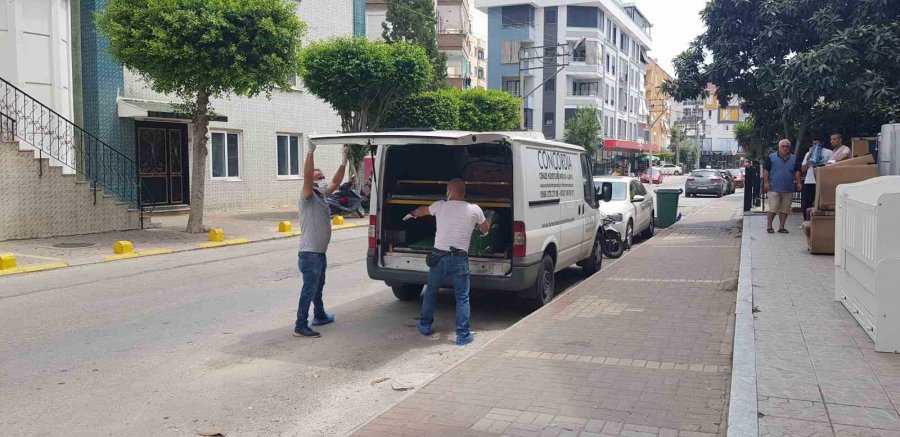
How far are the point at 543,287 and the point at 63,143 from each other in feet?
42.6

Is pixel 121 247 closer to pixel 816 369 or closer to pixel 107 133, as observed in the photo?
pixel 107 133

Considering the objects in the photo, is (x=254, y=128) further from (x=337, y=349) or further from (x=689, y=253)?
(x=337, y=349)

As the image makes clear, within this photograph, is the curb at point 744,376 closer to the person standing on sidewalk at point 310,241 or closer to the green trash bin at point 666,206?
the person standing on sidewalk at point 310,241

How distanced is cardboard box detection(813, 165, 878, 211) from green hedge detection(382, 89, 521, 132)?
13.7 m

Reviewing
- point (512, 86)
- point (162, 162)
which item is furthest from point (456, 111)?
point (512, 86)

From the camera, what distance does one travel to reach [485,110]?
3058 centimetres

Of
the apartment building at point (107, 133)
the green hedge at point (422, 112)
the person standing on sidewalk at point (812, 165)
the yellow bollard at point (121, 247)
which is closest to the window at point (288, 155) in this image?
the apartment building at point (107, 133)

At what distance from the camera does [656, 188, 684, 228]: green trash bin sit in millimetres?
19359

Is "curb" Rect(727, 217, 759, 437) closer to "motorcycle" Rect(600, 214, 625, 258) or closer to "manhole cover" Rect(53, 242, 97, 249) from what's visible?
"motorcycle" Rect(600, 214, 625, 258)

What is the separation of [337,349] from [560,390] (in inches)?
98.8

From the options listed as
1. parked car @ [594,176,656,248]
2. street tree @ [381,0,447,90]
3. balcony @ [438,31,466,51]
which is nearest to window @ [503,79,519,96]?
balcony @ [438,31,466,51]

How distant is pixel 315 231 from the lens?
7.38 metres

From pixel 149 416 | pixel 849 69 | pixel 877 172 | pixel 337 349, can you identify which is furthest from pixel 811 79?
pixel 149 416

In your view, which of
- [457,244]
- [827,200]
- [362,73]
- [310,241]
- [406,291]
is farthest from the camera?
[362,73]
